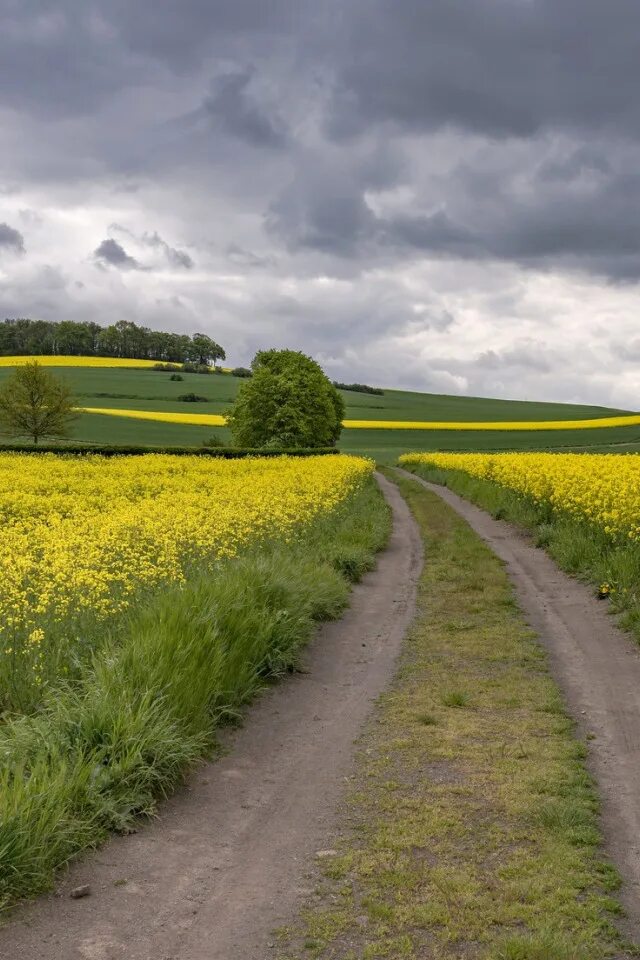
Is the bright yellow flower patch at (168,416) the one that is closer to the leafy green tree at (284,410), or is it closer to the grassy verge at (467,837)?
the leafy green tree at (284,410)

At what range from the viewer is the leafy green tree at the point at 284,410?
66125 millimetres

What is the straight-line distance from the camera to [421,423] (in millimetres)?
107188

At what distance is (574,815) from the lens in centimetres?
529

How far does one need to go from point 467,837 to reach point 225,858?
1.50 meters

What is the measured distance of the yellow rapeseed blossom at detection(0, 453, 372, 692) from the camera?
8.41m

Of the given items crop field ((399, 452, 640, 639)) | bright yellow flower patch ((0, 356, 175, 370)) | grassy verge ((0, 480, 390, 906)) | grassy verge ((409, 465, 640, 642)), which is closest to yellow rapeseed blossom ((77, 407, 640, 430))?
bright yellow flower patch ((0, 356, 175, 370))

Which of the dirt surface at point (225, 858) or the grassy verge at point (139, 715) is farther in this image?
the grassy verge at point (139, 715)

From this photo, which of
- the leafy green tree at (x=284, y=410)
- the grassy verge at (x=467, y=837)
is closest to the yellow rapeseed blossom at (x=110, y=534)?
the grassy verge at (x=467, y=837)

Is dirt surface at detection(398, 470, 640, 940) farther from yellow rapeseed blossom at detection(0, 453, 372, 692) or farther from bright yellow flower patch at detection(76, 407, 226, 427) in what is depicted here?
bright yellow flower patch at detection(76, 407, 226, 427)

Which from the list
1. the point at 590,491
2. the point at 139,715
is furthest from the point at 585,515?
the point at 139,715

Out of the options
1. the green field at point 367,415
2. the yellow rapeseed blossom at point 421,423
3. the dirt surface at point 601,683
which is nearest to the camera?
the dirt surface at point 601,683

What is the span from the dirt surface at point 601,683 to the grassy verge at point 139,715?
2.98 m

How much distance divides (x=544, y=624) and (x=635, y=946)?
714 cm

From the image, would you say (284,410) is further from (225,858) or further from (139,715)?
(225,858)
